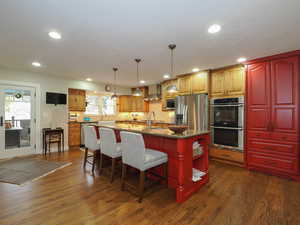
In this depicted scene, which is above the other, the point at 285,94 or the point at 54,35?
the point at 54,35

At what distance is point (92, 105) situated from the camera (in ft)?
21.8

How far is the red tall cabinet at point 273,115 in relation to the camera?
2.93 meters

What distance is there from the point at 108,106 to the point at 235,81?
5398 mm

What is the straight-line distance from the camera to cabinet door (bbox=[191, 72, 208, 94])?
418 centimetres

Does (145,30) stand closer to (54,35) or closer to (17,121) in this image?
(54,35)

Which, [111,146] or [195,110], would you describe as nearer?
[111,146]

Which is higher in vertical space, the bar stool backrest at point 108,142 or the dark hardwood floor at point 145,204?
the bar stool backrest at point 108,142

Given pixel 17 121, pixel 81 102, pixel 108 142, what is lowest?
pixel 108 142

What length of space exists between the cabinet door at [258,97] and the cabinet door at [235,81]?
0.47ft

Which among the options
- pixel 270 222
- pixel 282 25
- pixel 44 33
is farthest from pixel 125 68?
pixel 270 222

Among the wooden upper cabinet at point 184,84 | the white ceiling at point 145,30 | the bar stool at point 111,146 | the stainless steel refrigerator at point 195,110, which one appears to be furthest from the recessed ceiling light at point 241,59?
the bar stool at point 111,146

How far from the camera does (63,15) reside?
1863mm

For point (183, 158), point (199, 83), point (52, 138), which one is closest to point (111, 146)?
point (183, 158)

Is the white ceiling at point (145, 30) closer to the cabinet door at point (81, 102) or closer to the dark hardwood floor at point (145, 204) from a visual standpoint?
the cabinet door at point (81, 102)
